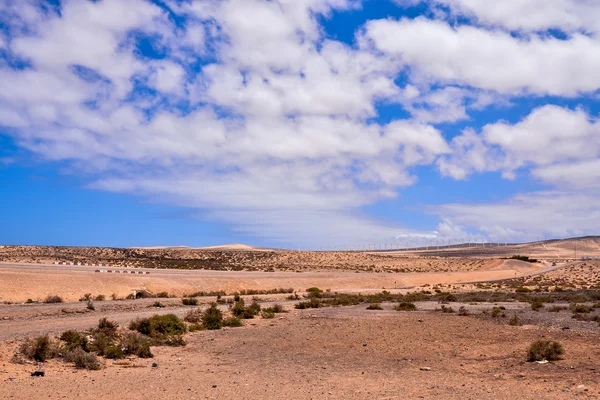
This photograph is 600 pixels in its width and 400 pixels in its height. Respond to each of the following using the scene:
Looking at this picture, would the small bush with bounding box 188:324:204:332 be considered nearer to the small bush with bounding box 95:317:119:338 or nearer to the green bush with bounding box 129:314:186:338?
the green bush with bounding box 129:314:186:338

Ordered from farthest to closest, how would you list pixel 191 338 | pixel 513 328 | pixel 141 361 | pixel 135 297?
pixel 135 297 → pixel 513 328 → pixel 191 338 → pixel 141 361

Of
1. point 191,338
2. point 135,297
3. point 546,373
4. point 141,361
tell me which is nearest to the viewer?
point 546,373

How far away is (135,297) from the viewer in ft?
145

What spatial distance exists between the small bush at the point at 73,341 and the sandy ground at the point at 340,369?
135cm

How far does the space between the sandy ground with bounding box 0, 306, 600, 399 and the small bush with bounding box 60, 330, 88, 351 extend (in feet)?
4.44

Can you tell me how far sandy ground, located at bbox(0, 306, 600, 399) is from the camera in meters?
12.9

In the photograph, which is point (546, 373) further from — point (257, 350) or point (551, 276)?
point (551, 276)

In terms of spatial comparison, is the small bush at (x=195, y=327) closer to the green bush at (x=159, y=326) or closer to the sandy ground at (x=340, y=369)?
the sandy ground at (x=340, y=369)

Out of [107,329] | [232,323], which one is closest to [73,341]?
[107,329]

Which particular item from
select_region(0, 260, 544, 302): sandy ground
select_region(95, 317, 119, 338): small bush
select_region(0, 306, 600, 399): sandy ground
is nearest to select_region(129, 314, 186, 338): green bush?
select_region(0, 306, 600, 399): sandy ground

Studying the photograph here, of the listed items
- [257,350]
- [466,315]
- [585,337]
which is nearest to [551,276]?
[466,315]

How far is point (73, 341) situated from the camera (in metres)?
17.7

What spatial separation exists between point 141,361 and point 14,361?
3.48 meters

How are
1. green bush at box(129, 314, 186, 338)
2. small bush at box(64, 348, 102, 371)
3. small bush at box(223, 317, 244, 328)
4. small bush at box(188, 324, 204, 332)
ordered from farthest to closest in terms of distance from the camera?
small bush at box(223, 317, 244, 328), small bush at box(188, 324, 204, 332), green bush at box(129, 314, 186, 338), small bush at box(64, 348, 102, 371)
